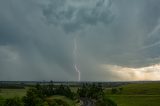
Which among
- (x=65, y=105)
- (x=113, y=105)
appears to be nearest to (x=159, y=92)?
(x=113, y=105)

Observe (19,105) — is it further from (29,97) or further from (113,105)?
(113,105)

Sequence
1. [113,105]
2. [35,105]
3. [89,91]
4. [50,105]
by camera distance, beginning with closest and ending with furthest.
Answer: [35,105]
[50,105]
[113,105]
[89,91]

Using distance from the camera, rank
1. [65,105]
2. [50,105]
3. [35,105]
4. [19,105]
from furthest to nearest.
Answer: [65,105], [50,105], [35,105], [19,105]

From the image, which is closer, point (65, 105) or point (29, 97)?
point (29, 97)

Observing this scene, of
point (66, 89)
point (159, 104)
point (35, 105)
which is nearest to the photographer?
point (35, 105)

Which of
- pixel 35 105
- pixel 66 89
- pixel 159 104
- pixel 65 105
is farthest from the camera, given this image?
pixel 66 89

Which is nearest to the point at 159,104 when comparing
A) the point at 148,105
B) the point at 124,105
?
the point at 148,105

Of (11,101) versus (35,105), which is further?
(35,105)

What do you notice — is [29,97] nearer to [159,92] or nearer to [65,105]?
[65,105]

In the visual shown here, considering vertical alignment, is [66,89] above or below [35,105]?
above
